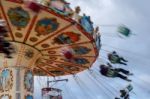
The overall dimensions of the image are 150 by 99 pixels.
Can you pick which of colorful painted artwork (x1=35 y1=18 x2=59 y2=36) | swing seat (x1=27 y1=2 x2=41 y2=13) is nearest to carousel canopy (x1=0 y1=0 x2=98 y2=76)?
colorful painted artwork (x1=35 y1=18 x2=59 y2=36)

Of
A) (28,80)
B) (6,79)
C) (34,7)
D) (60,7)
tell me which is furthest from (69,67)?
(34,7)

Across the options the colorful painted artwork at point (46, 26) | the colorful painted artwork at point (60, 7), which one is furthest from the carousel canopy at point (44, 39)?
the colorful painted artwork at point (60, 7)

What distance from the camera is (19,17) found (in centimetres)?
1723

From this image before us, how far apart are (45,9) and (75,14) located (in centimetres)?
140

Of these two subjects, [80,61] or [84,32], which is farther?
[80,61]

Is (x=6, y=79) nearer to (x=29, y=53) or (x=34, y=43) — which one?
(x=29, y=53)

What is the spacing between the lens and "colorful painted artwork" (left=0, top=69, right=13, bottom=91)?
18.8m

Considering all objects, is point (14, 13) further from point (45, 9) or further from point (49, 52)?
point (49, 52)

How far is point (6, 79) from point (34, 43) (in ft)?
6.73

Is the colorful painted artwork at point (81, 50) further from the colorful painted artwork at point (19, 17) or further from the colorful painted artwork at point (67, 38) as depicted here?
the colorful painted artwork at point (19, 17)

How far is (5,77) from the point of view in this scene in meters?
19.0

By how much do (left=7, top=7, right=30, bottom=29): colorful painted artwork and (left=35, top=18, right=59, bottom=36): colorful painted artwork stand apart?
0.55 m

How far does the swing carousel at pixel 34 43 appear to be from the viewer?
657 inches

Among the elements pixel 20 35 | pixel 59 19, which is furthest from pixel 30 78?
pixel 59 19
